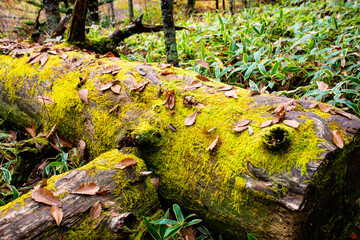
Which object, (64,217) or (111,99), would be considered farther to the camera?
(111,99)

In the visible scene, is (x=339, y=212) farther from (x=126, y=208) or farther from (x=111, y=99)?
(x=111, y=99)

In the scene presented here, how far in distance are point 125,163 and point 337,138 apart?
1.29 meters

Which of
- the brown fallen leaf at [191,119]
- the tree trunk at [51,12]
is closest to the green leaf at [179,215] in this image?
the brown fallen leaf at [191,119]

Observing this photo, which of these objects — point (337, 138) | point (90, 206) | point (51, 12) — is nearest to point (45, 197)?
point (90, 206)

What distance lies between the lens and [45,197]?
4.32 ft

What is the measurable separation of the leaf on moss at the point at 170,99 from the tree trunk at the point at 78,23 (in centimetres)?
226

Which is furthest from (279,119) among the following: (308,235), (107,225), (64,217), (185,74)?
(64,217)

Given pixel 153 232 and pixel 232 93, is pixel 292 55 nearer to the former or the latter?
pixel 232 93

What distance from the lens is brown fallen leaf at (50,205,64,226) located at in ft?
4.00

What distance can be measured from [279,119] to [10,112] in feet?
9.76

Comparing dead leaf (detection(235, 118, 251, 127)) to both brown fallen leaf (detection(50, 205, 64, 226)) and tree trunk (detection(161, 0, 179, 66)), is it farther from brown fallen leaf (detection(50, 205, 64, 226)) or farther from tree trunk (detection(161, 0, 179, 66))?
tree trunk (detection(161, 0, 179, 66))

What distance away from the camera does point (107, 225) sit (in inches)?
50.2

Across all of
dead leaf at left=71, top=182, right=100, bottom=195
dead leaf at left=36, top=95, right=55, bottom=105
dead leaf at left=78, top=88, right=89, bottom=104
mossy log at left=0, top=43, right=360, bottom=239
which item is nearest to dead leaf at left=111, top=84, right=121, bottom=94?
mossy log at left=0, top=43, right=360, bottom=239

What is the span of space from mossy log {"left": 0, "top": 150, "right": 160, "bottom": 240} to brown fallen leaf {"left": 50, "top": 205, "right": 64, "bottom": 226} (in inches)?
0.7
